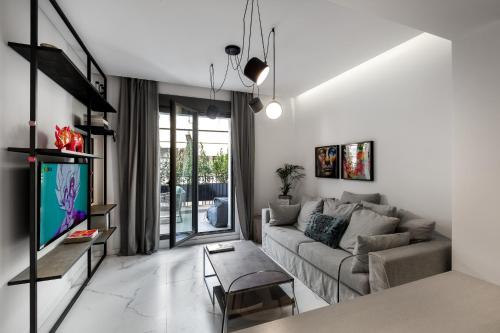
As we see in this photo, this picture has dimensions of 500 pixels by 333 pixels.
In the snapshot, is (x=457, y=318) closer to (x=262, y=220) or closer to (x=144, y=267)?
(x=262, y=220)

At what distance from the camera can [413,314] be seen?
1174mm

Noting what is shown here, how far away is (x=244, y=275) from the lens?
2025 mm

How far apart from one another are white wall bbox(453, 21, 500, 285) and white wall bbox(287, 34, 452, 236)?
788 mm

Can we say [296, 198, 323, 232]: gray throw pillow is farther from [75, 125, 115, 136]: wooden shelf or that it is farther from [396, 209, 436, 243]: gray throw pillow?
[75, 125, 115, 136]: wooden shelf

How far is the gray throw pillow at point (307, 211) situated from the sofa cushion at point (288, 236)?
0.34 feet

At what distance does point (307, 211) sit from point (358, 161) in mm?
997

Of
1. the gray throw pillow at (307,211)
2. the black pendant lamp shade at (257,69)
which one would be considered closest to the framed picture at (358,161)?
the gray throw pillow at (307,211)

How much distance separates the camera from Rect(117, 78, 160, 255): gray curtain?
11.9ft

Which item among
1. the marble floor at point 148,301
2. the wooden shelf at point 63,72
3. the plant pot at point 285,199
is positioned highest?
the wooden shelf at point 63,72

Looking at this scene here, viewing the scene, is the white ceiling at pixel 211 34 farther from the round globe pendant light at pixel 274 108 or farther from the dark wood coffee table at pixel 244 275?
the dark wood coffee table at pixel 244 275

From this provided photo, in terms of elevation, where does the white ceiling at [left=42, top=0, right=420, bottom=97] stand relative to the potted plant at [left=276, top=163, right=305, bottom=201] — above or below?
above

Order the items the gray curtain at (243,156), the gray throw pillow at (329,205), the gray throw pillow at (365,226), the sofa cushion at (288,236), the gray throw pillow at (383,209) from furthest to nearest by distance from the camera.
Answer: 1. the gray curtain at (243,156)
2. the gray throw pillow at (329,205)
3. the sofa cushion at (288,236)
4. the gray throw pillow at (383,209)
5. the gray throw pillow at (365,226)

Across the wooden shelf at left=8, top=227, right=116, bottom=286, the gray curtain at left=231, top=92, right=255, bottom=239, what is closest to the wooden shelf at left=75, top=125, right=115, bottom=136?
the wooden shelf at left=8, top=227, right=116, bottom=286

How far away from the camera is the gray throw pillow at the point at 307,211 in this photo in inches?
132
